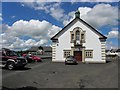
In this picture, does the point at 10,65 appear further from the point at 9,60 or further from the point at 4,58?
the point at 4,58

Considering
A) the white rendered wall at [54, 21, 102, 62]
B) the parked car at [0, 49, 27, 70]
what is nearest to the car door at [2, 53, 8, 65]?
the parked car at [0, 49, 27, 70]

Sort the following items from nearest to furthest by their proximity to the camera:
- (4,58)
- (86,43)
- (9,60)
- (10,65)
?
(10,65), (9,60), (4,58), (86,43)

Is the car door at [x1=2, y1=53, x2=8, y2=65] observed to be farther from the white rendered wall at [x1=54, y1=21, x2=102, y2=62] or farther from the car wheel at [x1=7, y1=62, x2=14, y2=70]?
the white rendered wall at [x1=54, y1=21, x2=102, y2=62]

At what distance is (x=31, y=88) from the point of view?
1238 centimetres

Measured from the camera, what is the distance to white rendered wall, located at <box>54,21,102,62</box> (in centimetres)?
3772

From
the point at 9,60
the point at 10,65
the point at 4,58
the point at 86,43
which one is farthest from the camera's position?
the point at 86,43

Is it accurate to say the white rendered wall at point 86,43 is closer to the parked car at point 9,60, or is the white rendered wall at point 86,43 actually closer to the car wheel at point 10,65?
the parked car at point 9,60

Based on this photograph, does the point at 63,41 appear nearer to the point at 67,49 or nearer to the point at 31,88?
the point at 67,49

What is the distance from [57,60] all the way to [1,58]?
1613 centimetres

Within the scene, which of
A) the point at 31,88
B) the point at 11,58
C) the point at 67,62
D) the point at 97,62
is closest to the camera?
the point at 31,88

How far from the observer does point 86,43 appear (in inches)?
1513

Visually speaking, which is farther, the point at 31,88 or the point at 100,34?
the point at 100,34

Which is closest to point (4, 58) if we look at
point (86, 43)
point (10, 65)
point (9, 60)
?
point (9, 60)

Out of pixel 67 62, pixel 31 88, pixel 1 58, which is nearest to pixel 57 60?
pixel 67 62
